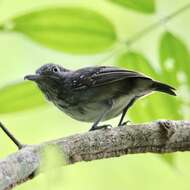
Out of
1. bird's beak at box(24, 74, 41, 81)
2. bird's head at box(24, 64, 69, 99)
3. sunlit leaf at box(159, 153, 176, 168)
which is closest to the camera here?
sunlit leaf at box(159, 153, 176, 168)

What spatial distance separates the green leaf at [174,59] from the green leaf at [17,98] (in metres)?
0.24

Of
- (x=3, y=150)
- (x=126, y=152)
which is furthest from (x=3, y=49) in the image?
(x=126, y=152)

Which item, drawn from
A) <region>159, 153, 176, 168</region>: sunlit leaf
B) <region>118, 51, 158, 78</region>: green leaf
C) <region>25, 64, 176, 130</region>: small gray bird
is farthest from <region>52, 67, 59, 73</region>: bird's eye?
<region>159, 153, 176, 168</region>: sunlit leaf

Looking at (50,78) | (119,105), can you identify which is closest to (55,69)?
(50,78)

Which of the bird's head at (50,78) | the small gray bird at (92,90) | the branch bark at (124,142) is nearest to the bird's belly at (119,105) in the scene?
the small gray bird at (92,90)

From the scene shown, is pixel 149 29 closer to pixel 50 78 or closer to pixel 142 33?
pixel 142 33

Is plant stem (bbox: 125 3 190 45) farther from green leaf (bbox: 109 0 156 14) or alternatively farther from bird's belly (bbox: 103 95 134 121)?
bird's belly (bbox: 103 95 134 121)

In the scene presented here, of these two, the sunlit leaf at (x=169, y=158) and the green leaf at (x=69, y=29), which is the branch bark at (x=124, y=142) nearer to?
the sunlit leaf at (x=169, y=158)

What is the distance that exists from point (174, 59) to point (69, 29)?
200 millimetres

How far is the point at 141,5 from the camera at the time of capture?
97 centimetres

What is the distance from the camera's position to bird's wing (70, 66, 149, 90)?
114cm

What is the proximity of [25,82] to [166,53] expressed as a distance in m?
0.26

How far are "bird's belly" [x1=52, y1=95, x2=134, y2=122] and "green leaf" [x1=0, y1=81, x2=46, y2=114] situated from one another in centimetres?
25

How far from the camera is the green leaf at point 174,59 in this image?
970 mm
